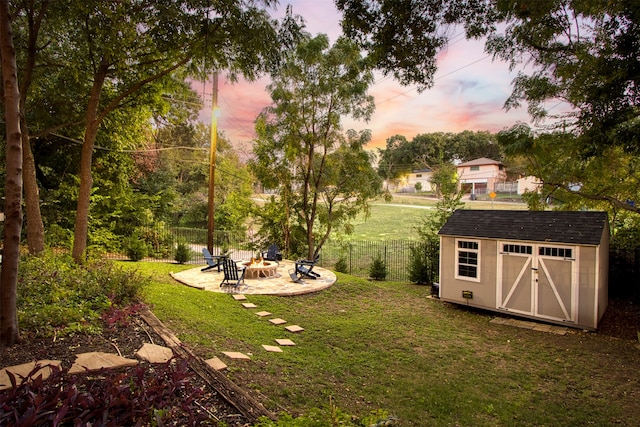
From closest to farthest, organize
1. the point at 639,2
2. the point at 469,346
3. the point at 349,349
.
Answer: the point at 639,2 → the point at 349,349 → the point at 469,346

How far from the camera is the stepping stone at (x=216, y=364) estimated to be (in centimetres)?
375

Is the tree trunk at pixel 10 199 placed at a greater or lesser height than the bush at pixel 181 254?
greater

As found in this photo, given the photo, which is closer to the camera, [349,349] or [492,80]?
[349,349]

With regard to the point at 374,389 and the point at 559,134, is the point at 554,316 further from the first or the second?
the point at 374,389

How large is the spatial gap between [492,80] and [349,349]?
9.97m

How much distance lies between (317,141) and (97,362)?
12016 mm

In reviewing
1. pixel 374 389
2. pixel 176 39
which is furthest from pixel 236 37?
pixel 374 389

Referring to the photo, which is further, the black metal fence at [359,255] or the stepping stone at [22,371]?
the black metal fence at [359,255]

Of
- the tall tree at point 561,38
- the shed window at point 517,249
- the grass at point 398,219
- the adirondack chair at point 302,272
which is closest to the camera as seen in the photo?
the tall tree at point 561,38

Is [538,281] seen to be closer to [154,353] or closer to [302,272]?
[302,272]

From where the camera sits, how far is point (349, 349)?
588 cm

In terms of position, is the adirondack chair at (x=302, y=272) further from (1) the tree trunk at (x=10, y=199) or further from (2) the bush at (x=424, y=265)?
(1) the tree trunk at (x=10, y=199)

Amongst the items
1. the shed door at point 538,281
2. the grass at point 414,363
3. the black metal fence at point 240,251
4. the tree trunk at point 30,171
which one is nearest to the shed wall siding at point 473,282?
the shed door at point 538,281

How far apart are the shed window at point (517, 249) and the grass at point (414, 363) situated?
1.83 m
